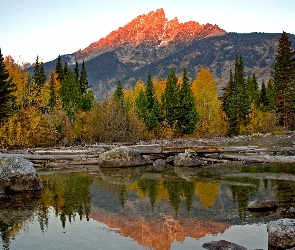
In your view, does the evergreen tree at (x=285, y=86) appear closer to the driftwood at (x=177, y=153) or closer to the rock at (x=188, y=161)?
the driftwood at (x=177, y=153)

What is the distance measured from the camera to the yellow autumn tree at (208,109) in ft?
224

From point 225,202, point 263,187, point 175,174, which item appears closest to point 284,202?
point 225,202

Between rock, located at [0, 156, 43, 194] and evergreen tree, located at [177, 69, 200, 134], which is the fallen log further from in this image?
evergreen tree, located at [177, 69, 200, 134]

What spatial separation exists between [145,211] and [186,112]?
5418 centimetres

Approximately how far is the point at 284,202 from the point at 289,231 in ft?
15.0

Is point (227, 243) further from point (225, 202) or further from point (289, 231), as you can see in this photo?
point (225, 202)

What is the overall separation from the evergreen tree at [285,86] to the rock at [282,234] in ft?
197

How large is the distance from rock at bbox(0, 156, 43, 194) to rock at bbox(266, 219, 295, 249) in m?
11.3

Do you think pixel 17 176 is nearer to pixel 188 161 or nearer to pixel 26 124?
pixel 188 161

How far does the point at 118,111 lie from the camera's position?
5191cm

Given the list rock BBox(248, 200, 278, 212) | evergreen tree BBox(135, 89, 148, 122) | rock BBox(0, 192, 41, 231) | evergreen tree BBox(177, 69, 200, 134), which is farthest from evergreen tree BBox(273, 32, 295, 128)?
rock BBox(0, 192, 41, 231)

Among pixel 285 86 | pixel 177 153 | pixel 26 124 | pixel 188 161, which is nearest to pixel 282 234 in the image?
pixel 188 161

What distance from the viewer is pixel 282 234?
26.8ft

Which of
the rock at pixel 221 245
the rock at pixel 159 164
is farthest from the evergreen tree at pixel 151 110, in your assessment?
the rock at pixel 221 245
